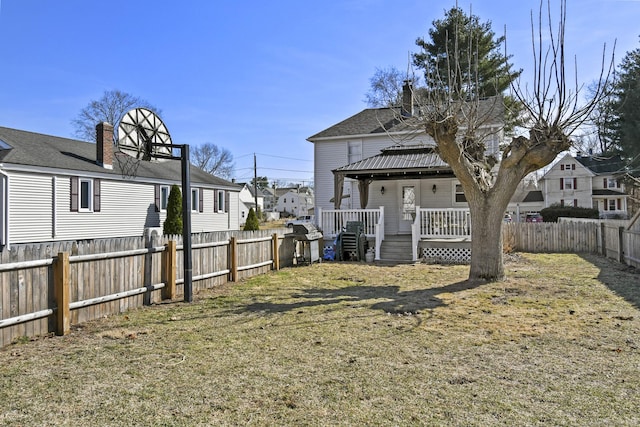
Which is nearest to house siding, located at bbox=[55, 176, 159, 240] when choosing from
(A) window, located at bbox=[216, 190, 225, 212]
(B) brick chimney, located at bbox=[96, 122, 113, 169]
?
(B) brick chimney, located at bbox=[96, 122, 113, 169]

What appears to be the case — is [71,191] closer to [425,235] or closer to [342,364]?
[425,235]

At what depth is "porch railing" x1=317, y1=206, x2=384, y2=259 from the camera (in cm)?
1551

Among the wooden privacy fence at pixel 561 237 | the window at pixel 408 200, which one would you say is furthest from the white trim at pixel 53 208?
the wooden privacy fence at pixel 561 237

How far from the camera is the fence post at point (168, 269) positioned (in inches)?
324

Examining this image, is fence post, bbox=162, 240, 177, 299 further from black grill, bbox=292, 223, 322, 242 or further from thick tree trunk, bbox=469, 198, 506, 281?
thick tree trunk, bbox=469, 198, 506, 281

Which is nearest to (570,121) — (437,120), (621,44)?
(621,44)

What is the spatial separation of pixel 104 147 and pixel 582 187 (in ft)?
157

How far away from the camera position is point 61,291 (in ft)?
19.4

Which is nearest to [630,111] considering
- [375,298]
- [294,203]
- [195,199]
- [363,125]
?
[363,125]

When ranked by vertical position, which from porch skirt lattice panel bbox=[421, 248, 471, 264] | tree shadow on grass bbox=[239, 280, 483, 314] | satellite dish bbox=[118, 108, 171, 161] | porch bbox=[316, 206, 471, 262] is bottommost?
tree shadow on grass bbox=[239, 280, 483, 314]

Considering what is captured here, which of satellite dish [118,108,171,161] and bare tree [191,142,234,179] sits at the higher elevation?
bare tree [191,142,234,179]

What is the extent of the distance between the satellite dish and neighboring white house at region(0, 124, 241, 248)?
18.8ft

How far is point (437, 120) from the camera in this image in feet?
31.2

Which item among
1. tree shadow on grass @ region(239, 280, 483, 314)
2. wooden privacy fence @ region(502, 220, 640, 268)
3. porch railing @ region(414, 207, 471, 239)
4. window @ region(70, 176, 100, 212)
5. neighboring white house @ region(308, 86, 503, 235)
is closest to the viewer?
tree shadow on grass @ region(239, 280, 483, 314)
